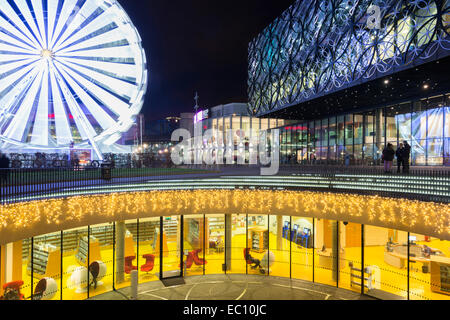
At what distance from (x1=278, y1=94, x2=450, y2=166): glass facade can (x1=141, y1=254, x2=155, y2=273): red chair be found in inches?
737

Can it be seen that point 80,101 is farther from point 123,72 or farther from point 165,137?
point 165,137

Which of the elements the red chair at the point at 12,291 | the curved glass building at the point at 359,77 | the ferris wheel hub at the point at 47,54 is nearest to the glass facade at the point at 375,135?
the curved glass building at the point at 359,77

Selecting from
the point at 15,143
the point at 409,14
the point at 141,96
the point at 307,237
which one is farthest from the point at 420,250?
the point at 15,143

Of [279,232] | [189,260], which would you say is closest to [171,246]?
[189,260]

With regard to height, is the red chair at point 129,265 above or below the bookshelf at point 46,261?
below

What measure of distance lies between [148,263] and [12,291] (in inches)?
283

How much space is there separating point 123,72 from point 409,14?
23.1 metres

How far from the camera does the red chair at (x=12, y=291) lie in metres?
12.9

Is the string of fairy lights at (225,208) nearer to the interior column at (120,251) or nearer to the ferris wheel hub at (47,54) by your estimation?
the interior column at (120,251)

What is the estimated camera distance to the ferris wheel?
971 inches

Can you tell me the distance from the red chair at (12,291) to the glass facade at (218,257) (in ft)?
0.79

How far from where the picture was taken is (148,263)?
18500mm

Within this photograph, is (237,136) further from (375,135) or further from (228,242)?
(228,242)

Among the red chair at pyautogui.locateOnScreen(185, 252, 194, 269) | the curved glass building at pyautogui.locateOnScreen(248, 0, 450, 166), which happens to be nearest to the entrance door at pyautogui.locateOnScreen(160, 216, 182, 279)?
the red chair at pyautogui.locateOnScreen(185, 252, 194, 269)
